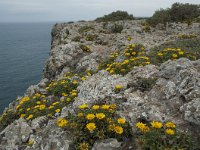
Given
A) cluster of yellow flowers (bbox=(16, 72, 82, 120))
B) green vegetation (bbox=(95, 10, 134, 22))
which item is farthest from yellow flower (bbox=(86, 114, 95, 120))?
green vegetation (bbox=(95, 10, 134, 22))

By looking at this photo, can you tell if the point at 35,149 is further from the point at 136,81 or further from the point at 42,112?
the point at 136,81

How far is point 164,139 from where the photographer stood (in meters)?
5.12

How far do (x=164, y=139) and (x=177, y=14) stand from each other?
84.4 feet

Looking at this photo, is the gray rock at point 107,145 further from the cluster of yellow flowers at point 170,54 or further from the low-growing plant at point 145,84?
the cluster of yellow flowers at point 170,54

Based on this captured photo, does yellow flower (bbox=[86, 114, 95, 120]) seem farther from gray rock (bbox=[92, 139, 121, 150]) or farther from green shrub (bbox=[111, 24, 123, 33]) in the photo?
green shrub (bbox=[111, 24, 123, 33])

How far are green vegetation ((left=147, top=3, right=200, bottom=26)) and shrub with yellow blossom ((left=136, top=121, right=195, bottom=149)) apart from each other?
72.9 ft

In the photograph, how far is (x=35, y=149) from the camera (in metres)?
6.41

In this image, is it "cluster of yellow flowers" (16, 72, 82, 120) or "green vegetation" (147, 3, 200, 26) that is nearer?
"cluster of yellow flowers" (16, 72, 82, 120)

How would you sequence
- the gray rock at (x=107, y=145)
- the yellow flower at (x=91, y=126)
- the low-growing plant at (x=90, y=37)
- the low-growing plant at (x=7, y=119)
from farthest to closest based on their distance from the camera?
1. the low-growing plant at (x=90, y=37)
2. the low-growing plant at (x=7, y=119)
3. the yellow flower at (x=91, y=126)
4. the gray rock at (x=107, y=145)

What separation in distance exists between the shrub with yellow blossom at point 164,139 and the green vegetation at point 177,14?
72.9ft

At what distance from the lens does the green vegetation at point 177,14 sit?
2638 centimetres

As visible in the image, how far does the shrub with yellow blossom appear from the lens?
5008 millimetres

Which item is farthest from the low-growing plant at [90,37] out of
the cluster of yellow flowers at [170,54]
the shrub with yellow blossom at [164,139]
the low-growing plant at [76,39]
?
the shrub with yellow blossom at [164,139]

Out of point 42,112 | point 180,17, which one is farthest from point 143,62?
point 180,17
